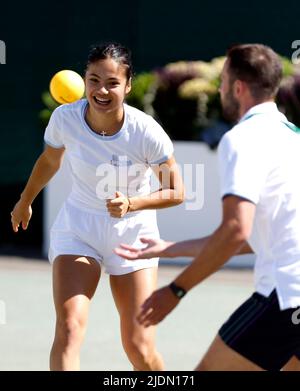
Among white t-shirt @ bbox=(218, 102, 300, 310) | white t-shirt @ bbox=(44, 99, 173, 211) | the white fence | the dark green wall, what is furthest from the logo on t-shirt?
the dark green wall

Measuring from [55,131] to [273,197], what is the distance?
1.94m

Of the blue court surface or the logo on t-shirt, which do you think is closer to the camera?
the logo on t-shirt

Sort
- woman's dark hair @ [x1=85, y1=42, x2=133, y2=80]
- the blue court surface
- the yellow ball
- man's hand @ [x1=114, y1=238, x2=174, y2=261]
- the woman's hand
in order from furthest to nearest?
the blue court surface < the yellow ball < the woman's hand < woman's dark hair @ [x1=85, y1=42, x2=133, y2=80] < man's hand @ [x1=114, y1=238, x2=174, y2=261]

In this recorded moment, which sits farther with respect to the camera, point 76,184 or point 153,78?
point 153,78

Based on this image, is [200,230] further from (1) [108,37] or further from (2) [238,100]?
(2) [238,100]

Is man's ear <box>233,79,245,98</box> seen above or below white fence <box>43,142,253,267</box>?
above

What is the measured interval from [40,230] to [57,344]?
8187 mm

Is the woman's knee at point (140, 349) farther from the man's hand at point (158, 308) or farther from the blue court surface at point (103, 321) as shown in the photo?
the man's hand at point (158, 308)

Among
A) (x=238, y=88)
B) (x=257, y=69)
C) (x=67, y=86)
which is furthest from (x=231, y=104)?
(x=67, y=86)

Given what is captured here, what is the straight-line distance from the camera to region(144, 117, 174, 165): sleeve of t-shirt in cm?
573

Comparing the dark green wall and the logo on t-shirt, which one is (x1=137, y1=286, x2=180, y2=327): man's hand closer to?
the logo on t-shirt

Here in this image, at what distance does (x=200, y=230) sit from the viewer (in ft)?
39.6

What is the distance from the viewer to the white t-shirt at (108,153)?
18.9 feet

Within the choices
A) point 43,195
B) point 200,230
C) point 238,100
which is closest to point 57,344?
point 238,100
